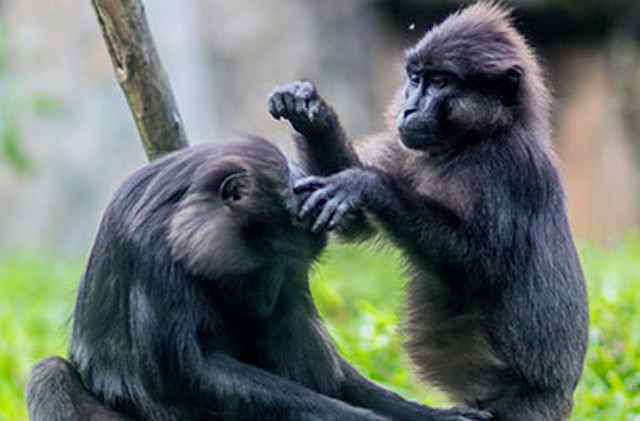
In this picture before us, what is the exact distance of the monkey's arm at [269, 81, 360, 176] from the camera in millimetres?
4383

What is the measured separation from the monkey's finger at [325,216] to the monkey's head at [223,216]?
0.51 ft

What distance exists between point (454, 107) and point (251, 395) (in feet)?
5.21

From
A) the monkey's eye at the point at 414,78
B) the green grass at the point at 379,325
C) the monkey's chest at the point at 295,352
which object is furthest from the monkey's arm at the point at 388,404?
the monkey's eye at the point at 414,78

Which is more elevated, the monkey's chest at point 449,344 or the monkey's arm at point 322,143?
the monkey's arm at point 322,143

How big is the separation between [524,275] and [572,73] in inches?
430

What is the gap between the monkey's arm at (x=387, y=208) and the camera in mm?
3982

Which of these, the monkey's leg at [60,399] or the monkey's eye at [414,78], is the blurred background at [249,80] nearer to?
the monkey's eye at [414,78]

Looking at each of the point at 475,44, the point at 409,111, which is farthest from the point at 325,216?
the point at 475,44

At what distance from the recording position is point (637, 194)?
49.8ft

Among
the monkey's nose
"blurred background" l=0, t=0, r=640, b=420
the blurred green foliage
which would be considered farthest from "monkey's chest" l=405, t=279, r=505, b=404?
"blurred background" l=0, t=0, r=640, b=420

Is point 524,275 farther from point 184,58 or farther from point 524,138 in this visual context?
point 184,58

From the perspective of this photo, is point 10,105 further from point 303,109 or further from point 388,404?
point 388,404

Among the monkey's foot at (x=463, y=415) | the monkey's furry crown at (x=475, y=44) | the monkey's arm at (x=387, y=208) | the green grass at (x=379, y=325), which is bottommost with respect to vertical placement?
the green grass at (x=379, y=325)

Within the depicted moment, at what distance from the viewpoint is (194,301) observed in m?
4.07
